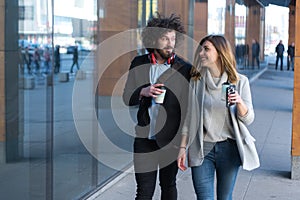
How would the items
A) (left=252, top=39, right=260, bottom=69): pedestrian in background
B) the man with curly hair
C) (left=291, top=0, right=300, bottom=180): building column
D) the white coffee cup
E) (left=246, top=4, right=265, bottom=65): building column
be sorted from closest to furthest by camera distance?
the white coffee cup → the man with curly hair → (left=291, top=0, right=300, bottom=180): building column → (left=246, top=4, right=265, bottom=65): building column → (left=252, top=39, right=260, bottom=69): pedestrian in background

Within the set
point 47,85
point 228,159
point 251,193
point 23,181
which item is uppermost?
point 47,85

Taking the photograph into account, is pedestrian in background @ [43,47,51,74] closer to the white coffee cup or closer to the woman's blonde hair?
the white coffee cup

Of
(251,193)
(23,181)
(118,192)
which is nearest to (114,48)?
(118,192)

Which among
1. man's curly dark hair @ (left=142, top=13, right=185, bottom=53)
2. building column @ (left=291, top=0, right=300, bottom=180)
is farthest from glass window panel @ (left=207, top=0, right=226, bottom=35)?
man's curly dark hair @ (left=142, top=13, right=185, bottom=53)

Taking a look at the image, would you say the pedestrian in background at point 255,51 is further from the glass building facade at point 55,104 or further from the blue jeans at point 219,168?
the blue jeans at point 219,168

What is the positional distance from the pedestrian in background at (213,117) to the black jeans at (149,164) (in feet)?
0.61

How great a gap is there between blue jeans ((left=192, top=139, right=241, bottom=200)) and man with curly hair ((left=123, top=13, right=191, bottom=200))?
259mm

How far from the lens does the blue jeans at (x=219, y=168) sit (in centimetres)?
428

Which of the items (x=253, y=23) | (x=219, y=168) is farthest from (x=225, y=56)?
(x=253, y=23)

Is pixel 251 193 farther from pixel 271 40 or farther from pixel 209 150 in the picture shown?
pixel 271 40

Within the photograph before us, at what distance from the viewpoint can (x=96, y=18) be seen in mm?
6805

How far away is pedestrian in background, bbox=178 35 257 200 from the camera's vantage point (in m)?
4.18

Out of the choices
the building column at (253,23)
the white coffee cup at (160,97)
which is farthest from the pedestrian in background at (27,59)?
the building column at (253,23)

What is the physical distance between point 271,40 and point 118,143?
37.8m
